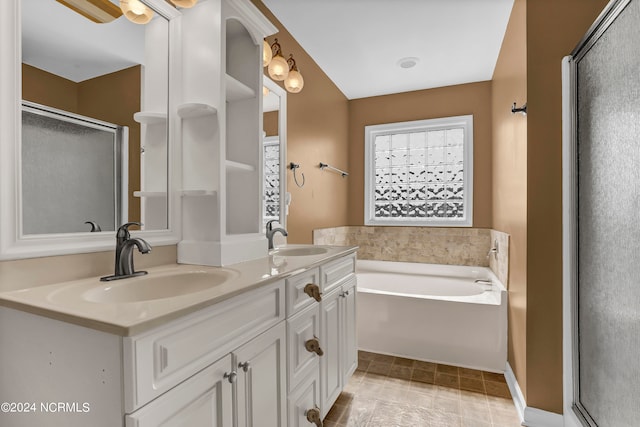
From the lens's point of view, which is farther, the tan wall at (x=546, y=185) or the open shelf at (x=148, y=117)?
the tan wall at (x=546, y=185)

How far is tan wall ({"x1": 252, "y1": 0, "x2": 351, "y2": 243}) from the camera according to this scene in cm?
240

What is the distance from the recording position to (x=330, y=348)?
1625 millimetres

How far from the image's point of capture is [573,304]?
63.3 inches

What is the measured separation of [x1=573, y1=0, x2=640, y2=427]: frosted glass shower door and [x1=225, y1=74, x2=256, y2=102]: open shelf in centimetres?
151

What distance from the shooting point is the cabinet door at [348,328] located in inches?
70.7

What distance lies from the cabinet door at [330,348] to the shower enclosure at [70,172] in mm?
979

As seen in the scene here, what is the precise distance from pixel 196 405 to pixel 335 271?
969mm

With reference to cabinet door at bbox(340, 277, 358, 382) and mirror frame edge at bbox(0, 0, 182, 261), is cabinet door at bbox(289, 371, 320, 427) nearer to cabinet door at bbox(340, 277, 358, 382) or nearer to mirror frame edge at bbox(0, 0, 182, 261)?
cabinet door at bbox(340, 277, 358, 382)

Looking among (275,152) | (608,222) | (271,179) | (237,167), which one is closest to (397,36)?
(275,152)

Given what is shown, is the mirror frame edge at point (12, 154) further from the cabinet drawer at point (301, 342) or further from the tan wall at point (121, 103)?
the cabinet drawer at point (301, 342)

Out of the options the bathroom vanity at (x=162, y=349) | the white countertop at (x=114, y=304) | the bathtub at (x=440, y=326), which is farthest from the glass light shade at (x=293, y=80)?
the bathtub at (x=440, y=326)

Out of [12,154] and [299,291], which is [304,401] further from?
[12,154]

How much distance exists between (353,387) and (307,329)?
969 millimetres

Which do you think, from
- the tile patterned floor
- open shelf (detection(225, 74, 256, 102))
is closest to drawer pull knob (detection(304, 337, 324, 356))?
the tile patterned floor
